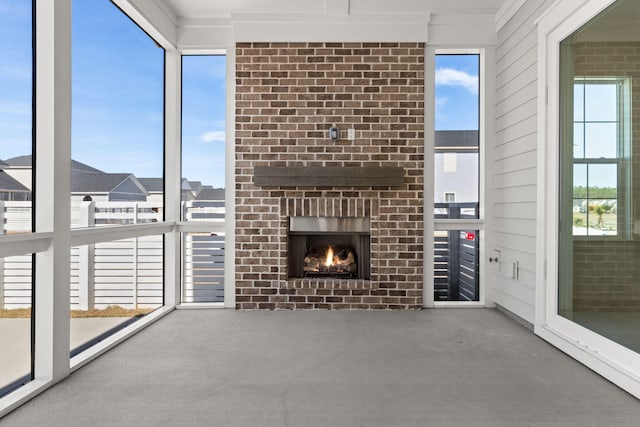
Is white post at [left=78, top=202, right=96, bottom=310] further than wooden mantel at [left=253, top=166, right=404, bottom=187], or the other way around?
wooden mantel at [left=253, top=166, right=404, bottom=187]

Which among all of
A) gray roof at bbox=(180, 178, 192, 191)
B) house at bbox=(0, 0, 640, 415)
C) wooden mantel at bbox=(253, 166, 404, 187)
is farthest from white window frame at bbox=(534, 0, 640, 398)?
gray roof at bbox=(180, 178, 192, 191)

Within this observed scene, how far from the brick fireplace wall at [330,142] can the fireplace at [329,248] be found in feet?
0.40

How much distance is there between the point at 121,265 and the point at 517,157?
3.76 meters

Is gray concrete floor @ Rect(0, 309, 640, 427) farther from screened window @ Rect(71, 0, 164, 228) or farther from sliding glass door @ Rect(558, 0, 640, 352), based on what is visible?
screened window @ Rect(71, 0, 164, 228)

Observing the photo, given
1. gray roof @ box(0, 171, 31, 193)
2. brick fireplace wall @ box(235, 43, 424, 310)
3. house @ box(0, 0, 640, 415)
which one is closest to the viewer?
gray roof @ box(0, 171, 31, 193)

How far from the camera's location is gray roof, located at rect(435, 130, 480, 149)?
4.18 m

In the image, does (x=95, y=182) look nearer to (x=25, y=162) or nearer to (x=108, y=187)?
(x=108, y=187)

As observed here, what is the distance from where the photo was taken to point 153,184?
3879 millimetres

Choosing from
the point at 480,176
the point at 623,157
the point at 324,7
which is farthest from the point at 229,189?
the point at 623,157

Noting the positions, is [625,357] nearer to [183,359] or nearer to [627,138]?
[627,138]

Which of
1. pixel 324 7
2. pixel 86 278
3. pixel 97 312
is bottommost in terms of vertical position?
pixel 97 312

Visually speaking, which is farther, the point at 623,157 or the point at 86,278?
the point at 86,278

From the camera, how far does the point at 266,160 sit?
13.2 feet

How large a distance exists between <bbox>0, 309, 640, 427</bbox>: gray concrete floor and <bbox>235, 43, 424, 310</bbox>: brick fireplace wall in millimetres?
623
